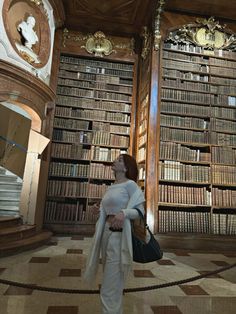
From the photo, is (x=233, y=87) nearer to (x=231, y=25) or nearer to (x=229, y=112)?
(x=229, y=112)

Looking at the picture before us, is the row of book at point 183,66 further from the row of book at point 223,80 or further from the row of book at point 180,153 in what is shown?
the row of book at point 180,153

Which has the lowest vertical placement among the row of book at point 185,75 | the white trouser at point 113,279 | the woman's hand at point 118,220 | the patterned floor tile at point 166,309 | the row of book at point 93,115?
the patterned floor tile at point 166,309

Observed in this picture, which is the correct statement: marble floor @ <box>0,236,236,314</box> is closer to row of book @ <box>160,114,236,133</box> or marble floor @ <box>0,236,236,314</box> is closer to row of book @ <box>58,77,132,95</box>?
row of book @ <box>160,114,236,133</box>

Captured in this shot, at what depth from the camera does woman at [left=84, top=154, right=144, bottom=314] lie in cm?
119

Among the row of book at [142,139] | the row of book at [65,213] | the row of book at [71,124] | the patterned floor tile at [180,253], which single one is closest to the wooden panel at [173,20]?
the row of book at [142,139]

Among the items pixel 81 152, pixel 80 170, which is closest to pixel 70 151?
pixel 81 152

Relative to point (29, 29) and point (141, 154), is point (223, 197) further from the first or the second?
point (29, 29)

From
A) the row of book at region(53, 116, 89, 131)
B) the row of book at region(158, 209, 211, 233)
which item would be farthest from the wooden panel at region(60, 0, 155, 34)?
the row of book at region(158, 209, 211, 233)

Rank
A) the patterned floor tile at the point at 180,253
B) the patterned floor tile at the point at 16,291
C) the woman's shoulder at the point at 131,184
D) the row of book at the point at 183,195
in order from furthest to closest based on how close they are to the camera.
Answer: the row of book at the point at 183,195
the patterned floor tile at the point at 180,253
the patterned floor tile at the point at 16,291
the woman's shoulder at the point at 131,184

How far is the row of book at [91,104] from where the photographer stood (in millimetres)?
4168

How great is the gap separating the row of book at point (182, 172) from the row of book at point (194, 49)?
1.83 m

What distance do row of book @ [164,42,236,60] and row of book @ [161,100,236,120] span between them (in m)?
0.91

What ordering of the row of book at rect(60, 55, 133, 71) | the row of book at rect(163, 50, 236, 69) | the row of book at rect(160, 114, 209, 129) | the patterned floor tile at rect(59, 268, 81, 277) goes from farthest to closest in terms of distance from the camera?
the row of book at rect(60, 55, 133, 71) → the row of book at rect(163, 50, 236, 69) → the row of book at rect(160, 114, 209, 129) → the patterned floor tile at rect(59, 268, 81, 277)

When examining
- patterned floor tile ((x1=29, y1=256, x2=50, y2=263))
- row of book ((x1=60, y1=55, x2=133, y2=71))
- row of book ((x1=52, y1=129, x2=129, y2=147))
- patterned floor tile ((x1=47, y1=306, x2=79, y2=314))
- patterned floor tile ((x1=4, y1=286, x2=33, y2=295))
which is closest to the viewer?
patterned floor tile ((x1=47, y1=306, x2=79, y2=314))
